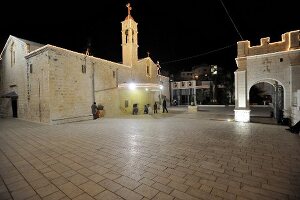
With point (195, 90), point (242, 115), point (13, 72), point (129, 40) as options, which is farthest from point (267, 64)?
point (195, 90)

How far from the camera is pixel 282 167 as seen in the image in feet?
14.9

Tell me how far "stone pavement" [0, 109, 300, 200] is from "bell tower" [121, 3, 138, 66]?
17.4 meters

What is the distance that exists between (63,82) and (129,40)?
11708 mm

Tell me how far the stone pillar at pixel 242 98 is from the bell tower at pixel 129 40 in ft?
46.4

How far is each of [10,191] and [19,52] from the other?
18856 mm

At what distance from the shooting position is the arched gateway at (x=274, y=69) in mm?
10898

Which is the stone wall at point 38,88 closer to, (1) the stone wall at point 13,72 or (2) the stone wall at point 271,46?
(1) the stone wall at point 13,72

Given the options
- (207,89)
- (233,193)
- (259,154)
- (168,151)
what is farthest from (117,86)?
(207,89)

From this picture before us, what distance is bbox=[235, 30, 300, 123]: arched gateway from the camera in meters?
10.9

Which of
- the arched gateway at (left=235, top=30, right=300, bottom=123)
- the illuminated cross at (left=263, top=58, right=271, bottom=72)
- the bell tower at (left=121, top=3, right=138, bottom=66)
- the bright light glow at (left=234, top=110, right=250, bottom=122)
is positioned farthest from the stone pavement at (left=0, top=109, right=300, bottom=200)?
the bell tower at (left=121, top=3, right=138, bottom=66)

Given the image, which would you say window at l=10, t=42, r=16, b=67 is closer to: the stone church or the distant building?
the stone church

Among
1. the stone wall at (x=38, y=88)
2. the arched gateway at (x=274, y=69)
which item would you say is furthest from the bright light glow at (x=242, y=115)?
the stone wall at (x=38, y=88)

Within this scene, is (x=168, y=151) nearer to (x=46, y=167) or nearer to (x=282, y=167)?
(x=282, y=167)

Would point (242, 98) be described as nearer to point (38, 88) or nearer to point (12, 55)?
point (38, 88)
